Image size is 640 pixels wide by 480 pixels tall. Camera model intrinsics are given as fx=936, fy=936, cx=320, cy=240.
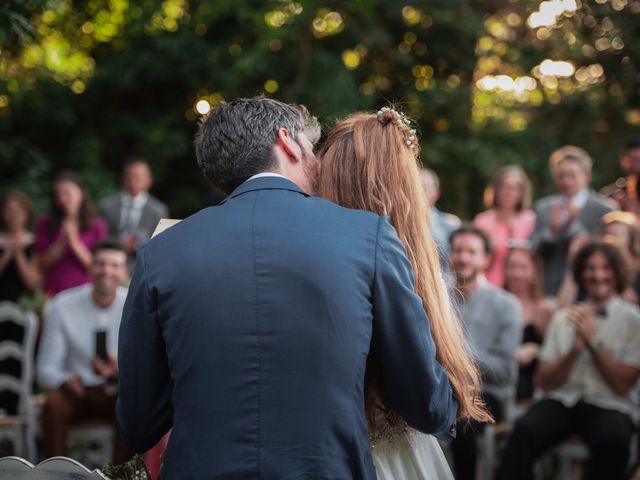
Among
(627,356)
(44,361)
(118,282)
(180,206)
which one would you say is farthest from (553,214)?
(180,206)

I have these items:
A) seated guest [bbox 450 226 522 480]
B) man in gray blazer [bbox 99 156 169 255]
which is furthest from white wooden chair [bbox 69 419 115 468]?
seated guest [bbox 450 226 522 480]

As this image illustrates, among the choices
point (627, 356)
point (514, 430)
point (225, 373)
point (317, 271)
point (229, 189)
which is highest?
point (229, 189)

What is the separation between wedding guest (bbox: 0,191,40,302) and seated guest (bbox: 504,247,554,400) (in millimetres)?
3658

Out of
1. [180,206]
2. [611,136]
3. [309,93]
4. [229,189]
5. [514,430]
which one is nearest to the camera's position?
[229,189]

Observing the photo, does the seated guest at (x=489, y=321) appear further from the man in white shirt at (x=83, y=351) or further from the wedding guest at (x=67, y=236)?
the wedding guest at (x=67, y=236)

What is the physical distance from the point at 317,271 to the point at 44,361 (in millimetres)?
4269

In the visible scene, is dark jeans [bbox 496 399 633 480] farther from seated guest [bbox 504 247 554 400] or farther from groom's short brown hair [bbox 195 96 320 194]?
groom's short brown hair [bbox 195 96 320 194]

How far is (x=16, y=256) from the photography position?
7336mm

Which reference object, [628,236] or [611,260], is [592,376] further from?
[628,236]

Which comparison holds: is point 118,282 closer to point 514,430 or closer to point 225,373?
point 514,430

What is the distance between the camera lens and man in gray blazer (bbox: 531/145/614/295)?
22.7 ft

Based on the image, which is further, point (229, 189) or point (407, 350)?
point (229, 189)

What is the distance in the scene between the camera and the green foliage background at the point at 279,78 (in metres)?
9.33

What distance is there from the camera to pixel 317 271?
212cm
